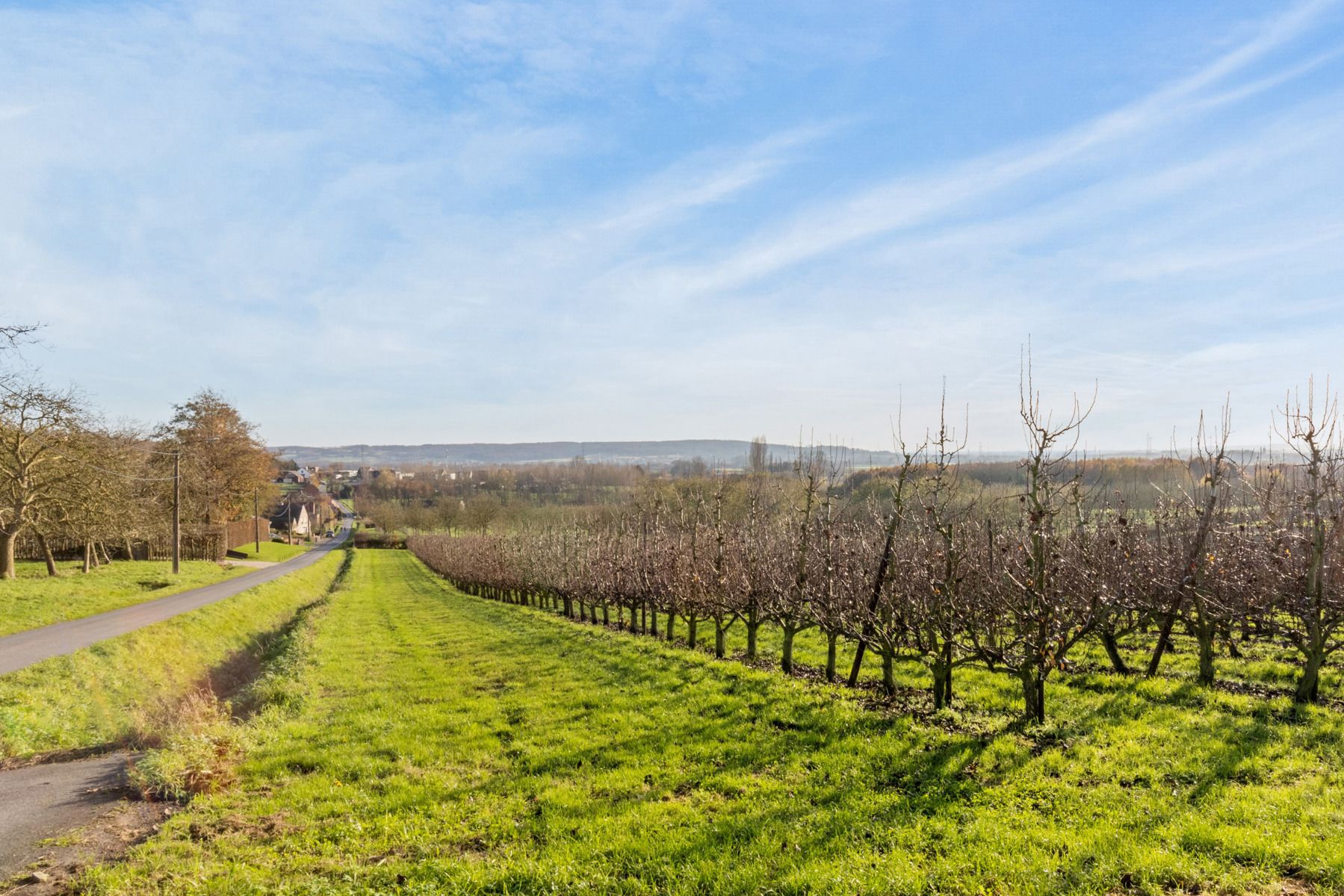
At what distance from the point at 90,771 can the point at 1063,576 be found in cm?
1732

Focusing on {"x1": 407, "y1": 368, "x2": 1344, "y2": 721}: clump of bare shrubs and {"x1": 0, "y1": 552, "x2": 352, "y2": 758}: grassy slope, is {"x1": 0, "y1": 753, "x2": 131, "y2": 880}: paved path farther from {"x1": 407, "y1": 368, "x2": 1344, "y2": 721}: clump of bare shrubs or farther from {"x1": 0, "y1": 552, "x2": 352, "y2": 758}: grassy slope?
{"x1": 407, "y1": 368, "x2": 1344, "y2": 721}: clump of bare shrubs

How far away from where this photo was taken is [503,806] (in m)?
7.83

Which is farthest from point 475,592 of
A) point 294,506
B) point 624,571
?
point 294,506

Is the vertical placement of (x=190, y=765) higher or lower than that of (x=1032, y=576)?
lower

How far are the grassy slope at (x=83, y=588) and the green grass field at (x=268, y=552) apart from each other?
19416mm

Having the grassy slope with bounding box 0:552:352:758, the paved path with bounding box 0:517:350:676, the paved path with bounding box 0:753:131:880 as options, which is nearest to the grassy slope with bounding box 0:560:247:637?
the paved path with bounding box 0:517:350:676

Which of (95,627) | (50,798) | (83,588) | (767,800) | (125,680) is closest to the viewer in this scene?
(767,800)

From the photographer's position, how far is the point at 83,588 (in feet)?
87.0

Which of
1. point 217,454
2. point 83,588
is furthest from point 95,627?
point 217,454

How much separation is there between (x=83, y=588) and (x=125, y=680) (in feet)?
47.8

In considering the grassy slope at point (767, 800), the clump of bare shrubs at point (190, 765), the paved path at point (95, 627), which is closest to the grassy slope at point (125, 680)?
the paved path at point (95, 627)

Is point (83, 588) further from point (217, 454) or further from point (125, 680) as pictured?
point (217, 454)

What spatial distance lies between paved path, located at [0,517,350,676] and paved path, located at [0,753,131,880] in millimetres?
6861

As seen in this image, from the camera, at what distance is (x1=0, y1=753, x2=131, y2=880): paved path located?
7375 millimetres
